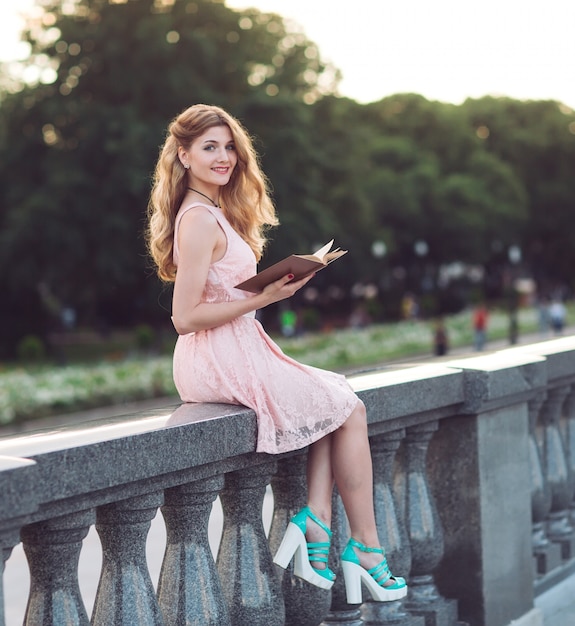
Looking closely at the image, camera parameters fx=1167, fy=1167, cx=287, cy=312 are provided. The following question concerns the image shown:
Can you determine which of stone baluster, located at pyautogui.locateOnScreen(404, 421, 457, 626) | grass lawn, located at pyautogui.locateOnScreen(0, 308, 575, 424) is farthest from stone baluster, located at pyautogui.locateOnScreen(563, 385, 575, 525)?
grass lawn, located at pyautogui.locateOnScreen(0, 308, 575, 424)

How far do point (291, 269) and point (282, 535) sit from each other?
0.80 meters

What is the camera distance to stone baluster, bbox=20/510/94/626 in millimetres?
2594

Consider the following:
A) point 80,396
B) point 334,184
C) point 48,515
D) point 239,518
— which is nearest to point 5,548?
point 48,515

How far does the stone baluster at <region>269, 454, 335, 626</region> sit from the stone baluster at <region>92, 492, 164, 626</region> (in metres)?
0.68

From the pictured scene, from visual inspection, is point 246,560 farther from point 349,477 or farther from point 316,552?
point 349,477

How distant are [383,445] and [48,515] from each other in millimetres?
1530

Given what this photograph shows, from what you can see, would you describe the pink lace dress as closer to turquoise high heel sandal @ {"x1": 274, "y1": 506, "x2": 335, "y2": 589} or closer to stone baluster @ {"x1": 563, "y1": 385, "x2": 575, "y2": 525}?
turquoise high heel sandal @ {"x1": 274, "y1": 506, "x2": 335, "y2": 589}

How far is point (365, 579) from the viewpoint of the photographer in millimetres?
3430

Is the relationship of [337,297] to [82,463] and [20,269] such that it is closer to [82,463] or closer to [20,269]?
[20,269]

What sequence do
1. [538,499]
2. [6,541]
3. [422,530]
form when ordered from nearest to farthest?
[6,541], [422,530], [538,499]

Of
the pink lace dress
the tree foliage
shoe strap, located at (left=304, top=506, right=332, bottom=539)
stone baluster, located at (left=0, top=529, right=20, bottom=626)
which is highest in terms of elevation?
the tree foliage

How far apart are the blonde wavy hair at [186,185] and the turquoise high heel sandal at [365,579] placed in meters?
1.03

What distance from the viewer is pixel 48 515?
8.24ft

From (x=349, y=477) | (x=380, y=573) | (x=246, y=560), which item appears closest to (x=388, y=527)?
(x=380, y=573)
